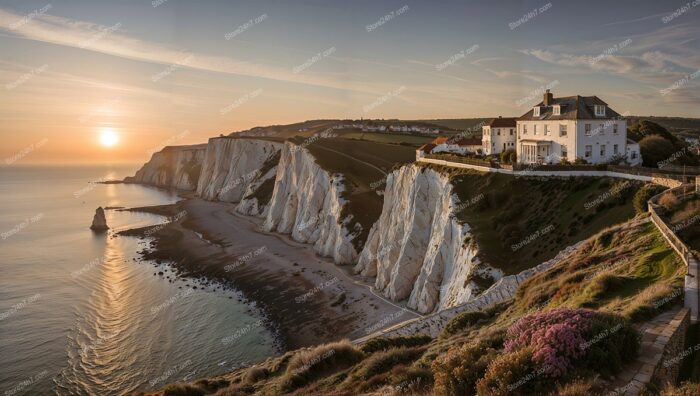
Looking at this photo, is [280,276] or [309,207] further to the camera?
[309,207]

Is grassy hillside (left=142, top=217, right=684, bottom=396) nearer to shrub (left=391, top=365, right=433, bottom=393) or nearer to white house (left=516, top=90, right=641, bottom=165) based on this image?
shrub (left=391, top=365, right=433, bottom=393)

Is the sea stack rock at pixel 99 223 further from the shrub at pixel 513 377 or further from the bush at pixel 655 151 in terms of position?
the shrub at pixel 513 377

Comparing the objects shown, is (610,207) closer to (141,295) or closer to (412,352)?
(412,352)

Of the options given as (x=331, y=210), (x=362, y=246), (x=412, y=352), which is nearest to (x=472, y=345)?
(x=412, y=352)

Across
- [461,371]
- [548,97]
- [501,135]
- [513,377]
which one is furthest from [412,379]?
[501,135]

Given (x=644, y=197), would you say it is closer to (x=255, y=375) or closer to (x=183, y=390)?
(x=255, y=375)

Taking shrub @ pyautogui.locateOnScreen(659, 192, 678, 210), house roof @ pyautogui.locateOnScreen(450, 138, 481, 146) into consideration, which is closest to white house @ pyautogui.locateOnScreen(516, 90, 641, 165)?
shrub @ pyautogui.locateOnScreen(659, 192, 678, 210)
